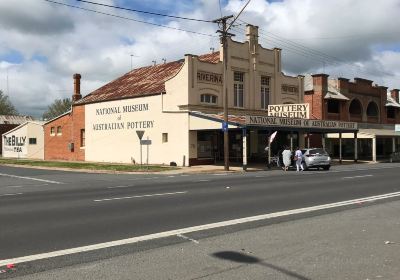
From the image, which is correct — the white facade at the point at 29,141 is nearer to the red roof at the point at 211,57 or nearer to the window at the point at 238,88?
the red roof at the point at 211,57

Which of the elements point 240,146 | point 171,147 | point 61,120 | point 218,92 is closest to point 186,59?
point 218,92

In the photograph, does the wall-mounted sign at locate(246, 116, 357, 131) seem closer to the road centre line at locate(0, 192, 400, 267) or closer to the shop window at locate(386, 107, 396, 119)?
the road centre line at locate(0, 192, 400, 267)

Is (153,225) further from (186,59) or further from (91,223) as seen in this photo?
(186,59)

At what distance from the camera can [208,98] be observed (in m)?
37.5

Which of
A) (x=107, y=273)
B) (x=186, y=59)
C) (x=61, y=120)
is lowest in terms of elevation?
(x=107, y=273)

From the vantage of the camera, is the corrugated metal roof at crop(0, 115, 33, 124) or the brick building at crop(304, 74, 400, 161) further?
the corrugated metal roof at crop(0, 115, 33, 124)

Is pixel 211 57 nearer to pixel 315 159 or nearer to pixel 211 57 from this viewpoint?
pixel 211 57

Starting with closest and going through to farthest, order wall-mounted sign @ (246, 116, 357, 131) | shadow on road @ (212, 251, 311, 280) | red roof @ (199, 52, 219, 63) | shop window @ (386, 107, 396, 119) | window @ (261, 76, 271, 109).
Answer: shadow on road @ (212, 251, 311, 280), wall-mounted sign @ (246, 116, 357, 131), red roof @ (199, 52, 219, 63), window @ (261, 76, 271, 109), shop window @ (386, 107, 396, 119)

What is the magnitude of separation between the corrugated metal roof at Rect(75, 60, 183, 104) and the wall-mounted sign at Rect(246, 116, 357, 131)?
27.7ft

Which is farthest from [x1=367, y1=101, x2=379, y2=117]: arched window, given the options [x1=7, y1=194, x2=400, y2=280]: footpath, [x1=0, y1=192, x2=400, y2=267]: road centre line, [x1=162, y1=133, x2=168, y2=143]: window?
[x1=7, y1=194, x2=400, y2=280]: footpath

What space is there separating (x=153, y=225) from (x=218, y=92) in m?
28.8

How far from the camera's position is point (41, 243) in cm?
805

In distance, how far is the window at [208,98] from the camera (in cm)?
3706

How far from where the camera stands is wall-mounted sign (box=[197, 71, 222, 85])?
3669 cm
